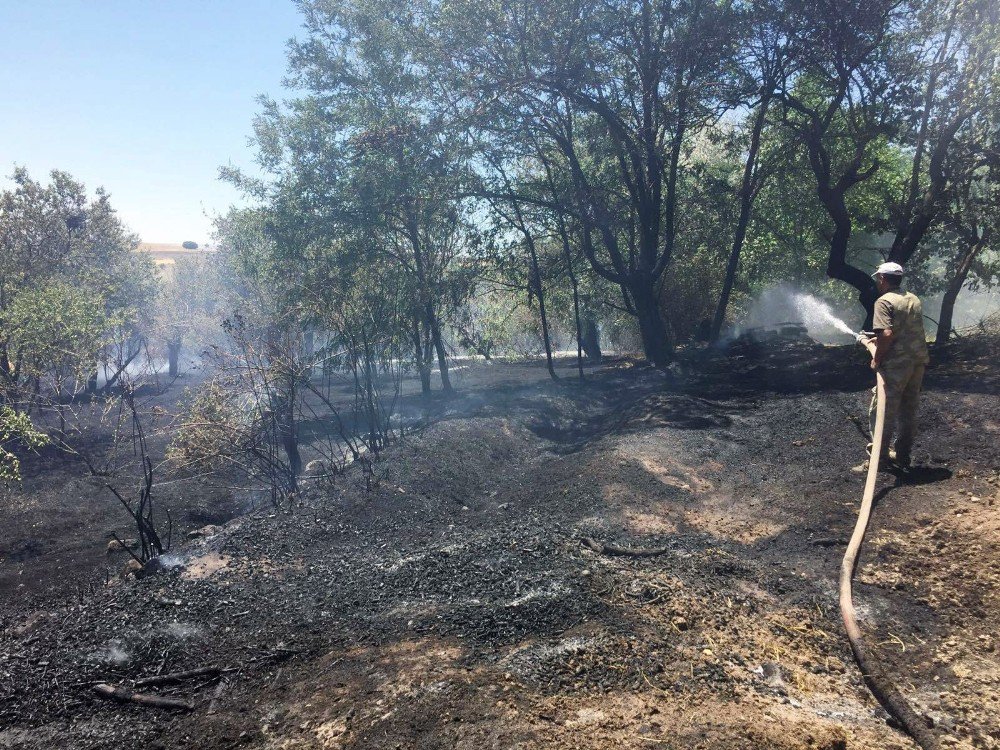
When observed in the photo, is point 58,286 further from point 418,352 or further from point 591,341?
point 591,341

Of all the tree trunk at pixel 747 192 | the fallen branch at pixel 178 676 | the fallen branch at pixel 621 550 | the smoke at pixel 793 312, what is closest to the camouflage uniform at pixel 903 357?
the fallen branch at pixel 621 550

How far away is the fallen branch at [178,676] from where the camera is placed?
16.0 feet

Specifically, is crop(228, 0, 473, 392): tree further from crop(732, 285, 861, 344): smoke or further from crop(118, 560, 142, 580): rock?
crop(732, 285, 861, 344): smoke

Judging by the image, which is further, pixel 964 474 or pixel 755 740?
pixel 964 474

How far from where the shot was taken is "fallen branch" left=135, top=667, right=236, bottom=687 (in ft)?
16.0

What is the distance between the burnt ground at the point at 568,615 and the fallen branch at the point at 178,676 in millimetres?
62

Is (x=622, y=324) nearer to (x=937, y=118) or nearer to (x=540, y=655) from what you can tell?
(x=937, y=118)

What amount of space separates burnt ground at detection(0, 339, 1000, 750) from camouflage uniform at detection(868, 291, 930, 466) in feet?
2.29

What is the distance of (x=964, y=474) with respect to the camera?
679 cm

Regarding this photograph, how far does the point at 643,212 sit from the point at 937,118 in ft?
21.2

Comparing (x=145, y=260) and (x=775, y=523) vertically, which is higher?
(x=145, y=260)

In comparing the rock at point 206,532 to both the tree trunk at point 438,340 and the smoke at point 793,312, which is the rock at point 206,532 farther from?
the smoke at point 793,312

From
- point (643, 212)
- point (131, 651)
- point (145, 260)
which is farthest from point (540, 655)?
point (145, 260)

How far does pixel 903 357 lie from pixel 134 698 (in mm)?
7184
